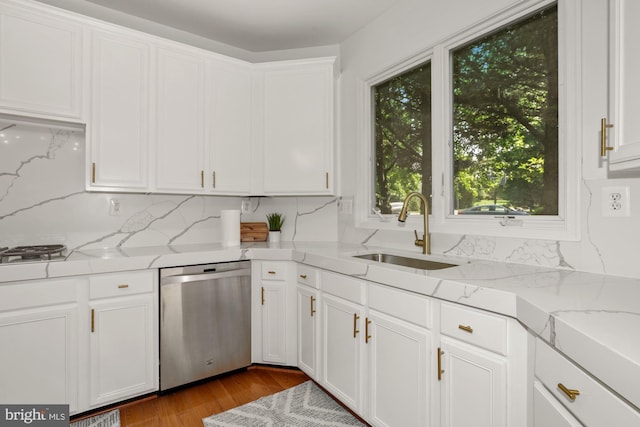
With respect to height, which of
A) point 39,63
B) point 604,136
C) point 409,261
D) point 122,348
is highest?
point 39,63

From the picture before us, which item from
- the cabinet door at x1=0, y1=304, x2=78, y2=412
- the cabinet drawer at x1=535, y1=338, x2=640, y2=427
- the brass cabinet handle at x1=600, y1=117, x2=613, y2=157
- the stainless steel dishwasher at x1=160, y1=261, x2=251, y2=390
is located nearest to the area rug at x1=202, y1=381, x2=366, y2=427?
the stainless steel dishwasher at x1=160, y1=261, x2=251, y2=390

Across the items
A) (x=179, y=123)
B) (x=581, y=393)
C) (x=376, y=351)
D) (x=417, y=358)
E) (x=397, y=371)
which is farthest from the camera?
(x=179, y=123)

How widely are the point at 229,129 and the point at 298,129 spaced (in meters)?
0.55

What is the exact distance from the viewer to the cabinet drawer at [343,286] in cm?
186

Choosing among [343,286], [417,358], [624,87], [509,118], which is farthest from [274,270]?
[624,87]

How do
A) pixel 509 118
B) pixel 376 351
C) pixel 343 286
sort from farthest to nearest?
1. pixel 343 286
2. pixel 509 118
3. pixel 376 351

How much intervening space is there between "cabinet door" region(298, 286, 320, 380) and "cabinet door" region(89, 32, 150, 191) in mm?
1366

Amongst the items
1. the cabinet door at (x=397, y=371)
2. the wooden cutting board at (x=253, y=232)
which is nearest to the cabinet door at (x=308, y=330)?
the cabinet door at (x=397, y=371)

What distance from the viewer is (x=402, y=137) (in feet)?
8.43

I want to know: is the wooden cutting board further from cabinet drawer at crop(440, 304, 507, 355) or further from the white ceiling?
cabinet drawer at crop(440, 304, 507, 355)

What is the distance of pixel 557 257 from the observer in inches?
62.2

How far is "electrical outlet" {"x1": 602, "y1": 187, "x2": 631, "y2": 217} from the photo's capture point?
4.44 feet

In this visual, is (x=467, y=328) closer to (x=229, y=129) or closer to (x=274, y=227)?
(x=274, y=227)

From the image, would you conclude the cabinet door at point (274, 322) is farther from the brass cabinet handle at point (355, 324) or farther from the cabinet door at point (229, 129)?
the cabinet door at point (229, 129)
